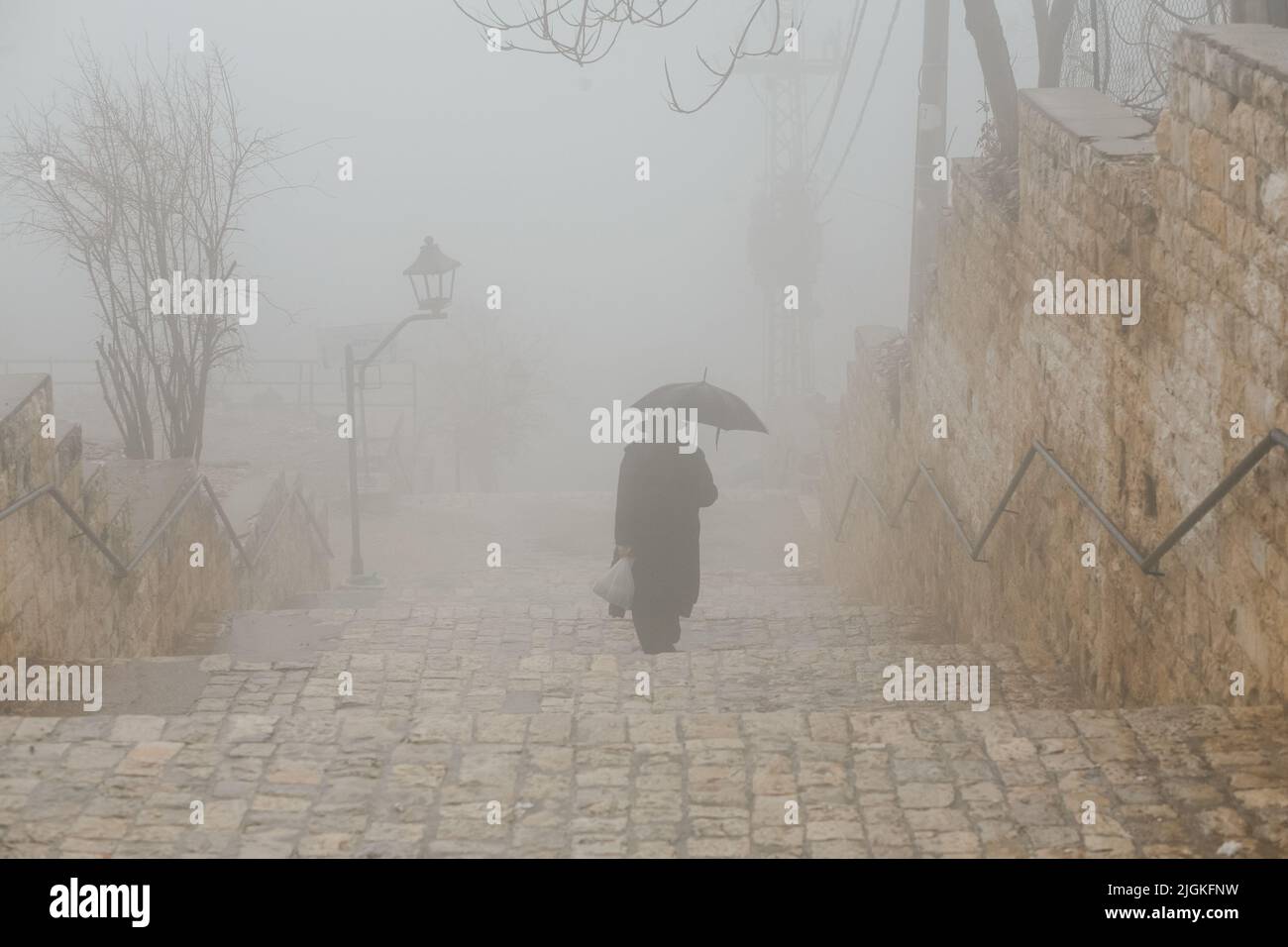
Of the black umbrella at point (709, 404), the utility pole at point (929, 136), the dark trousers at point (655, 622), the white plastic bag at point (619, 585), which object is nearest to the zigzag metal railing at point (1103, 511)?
the black umbrella at point (709, 404)

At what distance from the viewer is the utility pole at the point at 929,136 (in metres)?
12.8

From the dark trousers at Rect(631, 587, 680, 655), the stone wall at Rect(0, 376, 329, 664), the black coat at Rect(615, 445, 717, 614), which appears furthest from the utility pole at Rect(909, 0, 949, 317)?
the stone wall at Rect(0, 376, 329, 664)

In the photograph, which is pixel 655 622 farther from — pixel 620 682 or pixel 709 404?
pixel 620 682

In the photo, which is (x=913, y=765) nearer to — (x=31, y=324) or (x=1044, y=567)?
(x=1044, y=567)

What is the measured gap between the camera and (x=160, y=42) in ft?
276

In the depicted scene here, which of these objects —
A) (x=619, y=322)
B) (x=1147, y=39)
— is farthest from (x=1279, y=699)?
(x=619, y=322)

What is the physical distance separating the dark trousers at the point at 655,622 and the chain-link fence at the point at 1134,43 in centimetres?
480

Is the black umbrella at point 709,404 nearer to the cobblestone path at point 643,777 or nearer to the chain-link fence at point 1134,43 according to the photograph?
the cobblestone path at point 643,777

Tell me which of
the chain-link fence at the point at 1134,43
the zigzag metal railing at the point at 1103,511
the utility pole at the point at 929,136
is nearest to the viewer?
the zigzag metal railing at the point at 1103,511

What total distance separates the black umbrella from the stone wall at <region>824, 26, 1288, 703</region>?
1.44 meters

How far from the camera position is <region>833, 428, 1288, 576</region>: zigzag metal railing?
4422 mm

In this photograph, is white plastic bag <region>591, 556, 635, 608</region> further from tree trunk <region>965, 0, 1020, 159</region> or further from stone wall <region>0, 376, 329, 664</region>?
tree trunk <region>965, 0, 1020, 159</region>

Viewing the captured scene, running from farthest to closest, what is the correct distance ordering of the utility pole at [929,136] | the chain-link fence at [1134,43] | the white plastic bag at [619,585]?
the utility pole at [929,136] < the chain-link fence at [1134,43] < the white plastic bag at [619,585]

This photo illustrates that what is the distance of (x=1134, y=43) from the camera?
35.4ft
